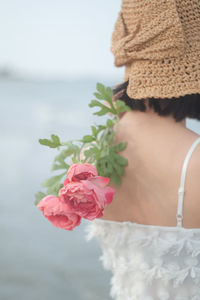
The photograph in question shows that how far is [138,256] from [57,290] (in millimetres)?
2311

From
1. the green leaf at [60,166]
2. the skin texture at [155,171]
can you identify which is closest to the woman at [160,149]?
the skin texture at [155,171]

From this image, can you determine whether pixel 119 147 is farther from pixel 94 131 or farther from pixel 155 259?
pixel 155 259

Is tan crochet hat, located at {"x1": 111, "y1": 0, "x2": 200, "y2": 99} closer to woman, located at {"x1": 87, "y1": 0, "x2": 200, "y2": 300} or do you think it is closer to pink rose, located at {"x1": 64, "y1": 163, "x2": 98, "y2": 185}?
woman, located at {"x1": 87, "y1": 0, "x2": 200, "y2": 300}

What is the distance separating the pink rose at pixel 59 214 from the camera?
0.71 meters

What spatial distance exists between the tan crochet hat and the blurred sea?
2204mm

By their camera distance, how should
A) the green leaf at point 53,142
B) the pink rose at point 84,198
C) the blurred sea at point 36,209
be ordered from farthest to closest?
the blurred sea at point 36,209 < the green leaf at point 53,142 < the pink rose at point 84,198

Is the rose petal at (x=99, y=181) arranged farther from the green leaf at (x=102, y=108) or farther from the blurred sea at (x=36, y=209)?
the blurred sea at (x=36, y=209)

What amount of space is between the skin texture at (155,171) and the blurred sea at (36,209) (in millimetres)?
2227

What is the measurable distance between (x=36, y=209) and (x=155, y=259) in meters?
2.89

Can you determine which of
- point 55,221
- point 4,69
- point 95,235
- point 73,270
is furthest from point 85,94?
point 55,221

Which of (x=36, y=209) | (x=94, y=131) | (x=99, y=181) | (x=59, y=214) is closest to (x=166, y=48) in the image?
(x=94, y=131)

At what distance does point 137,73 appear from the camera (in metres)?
0.91

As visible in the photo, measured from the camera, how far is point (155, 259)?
0.91 m

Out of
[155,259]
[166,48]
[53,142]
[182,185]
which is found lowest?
[155,259]
